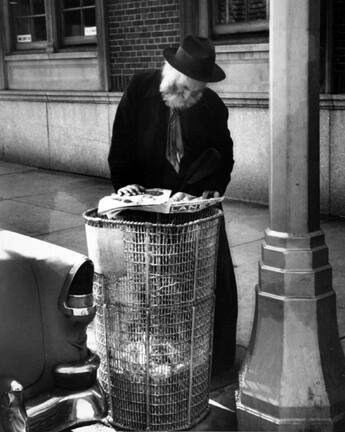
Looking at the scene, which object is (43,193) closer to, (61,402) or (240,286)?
(240,286)

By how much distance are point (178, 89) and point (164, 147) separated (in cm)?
36

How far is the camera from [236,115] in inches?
352

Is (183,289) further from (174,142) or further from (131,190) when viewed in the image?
(174,142)

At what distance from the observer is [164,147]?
421 cm

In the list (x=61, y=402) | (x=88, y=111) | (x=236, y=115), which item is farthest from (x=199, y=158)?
Answer: (x=88, y=111)

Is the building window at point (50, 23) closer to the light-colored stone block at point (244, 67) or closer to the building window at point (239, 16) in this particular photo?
the building window at point (239, 16)

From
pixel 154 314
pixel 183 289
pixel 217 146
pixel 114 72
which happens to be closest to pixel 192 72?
pixel 217 146

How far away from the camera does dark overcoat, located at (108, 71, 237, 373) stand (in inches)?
165

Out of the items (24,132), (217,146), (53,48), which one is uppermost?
(53,48)

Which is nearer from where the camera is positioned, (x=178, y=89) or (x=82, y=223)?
(x=178, y=89)

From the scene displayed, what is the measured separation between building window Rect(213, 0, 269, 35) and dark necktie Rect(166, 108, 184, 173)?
5.08 meters

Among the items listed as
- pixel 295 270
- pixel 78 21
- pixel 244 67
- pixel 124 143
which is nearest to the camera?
pixel 295 270

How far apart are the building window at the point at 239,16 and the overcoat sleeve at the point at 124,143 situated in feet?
16.6

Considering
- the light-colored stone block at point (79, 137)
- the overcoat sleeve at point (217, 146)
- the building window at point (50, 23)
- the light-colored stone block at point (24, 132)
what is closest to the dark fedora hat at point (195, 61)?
the overcoat sleeve at point (217, 146)
